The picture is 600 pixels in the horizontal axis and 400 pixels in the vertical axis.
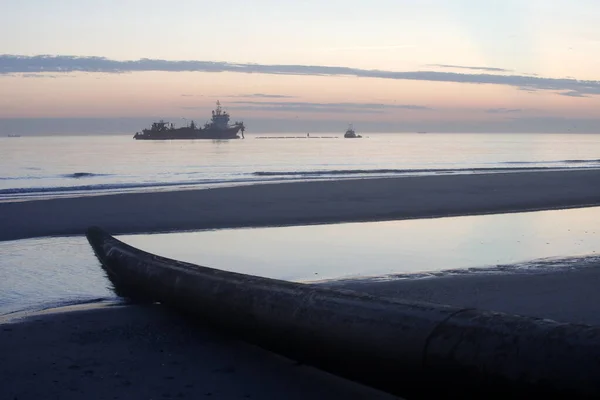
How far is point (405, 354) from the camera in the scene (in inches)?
156

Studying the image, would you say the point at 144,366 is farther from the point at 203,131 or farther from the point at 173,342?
the point at 203,131

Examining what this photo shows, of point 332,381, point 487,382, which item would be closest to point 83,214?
point 332,381

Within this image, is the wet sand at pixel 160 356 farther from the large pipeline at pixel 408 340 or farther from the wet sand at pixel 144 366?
the large pipeline at pixel 408 340

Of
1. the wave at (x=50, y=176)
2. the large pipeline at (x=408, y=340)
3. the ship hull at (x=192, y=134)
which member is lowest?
the wave at (x=50, y=176)

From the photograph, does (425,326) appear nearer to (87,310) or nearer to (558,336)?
(558,336)

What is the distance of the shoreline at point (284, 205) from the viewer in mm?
15656

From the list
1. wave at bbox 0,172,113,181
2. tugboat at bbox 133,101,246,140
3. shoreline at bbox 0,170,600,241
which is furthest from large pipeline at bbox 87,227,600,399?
tugboat at bbox 133,101,246,140

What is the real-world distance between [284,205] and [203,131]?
434 ft

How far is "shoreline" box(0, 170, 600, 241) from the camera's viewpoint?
51.4 ft

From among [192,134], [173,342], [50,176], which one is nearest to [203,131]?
[192,134]

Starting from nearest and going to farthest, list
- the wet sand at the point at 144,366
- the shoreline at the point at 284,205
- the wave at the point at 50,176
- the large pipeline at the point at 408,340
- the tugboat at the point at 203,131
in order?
the large pipeline at the point at 408,340
the wet sand at the point at 144,366
the shoreline at the point at 284,205
the wave at the point at 50,176
the tugboat at the point at 203,131

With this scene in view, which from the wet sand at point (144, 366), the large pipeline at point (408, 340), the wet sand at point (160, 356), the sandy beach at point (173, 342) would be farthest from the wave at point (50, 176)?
the large pipeline at point (408, 340)

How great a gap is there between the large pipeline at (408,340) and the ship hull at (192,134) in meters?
141

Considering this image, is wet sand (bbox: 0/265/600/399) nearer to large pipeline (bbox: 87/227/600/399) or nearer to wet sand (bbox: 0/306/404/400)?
wet sand (bbox: 0/306/404/400)
